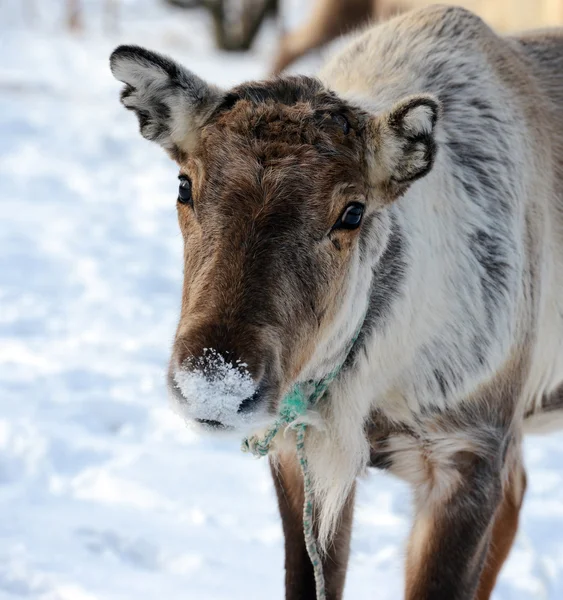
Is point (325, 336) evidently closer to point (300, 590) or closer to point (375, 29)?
point (300, 590)

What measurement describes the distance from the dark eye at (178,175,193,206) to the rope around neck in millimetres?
608

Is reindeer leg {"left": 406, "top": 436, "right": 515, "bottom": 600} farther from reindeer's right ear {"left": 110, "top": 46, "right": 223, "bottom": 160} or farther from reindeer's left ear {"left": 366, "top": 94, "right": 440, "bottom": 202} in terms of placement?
reindeer's right ear {"left": 110, "top": 46, "right": 223, "bottom": 160}

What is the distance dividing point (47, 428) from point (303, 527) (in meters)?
1.80

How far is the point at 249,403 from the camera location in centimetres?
220

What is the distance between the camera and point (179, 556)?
391cm

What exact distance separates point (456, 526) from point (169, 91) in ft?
5.22

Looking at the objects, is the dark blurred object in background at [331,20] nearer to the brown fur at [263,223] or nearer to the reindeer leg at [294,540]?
the reindeer leg at [294,540]

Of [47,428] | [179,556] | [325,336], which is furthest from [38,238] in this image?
[325,336]

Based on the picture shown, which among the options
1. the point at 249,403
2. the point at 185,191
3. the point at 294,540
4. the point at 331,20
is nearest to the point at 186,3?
the point at 331,20

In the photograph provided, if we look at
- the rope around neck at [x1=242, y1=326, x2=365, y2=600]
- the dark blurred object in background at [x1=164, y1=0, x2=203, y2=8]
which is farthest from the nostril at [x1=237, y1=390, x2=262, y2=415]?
the dark blurred object in background at [x1=164, y1=0, x2=203, y2=8]

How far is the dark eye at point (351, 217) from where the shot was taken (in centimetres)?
258

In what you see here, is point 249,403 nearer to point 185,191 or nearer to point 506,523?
point 185,191

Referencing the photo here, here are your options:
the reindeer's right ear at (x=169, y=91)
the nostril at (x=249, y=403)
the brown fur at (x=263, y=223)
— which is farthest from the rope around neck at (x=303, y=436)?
the reindeer's right ear at (x=169, y=91)

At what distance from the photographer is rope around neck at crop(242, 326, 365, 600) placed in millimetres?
2895
